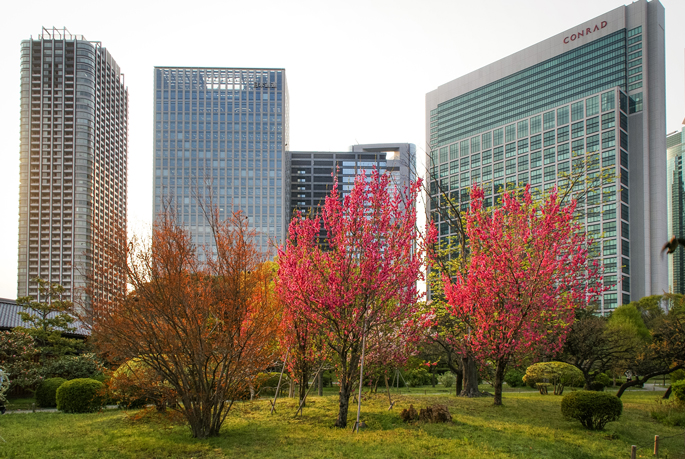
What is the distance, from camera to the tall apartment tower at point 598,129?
92125 mm

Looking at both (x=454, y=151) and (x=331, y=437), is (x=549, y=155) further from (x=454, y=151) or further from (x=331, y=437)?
(x=331, y=437)

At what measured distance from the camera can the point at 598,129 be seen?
318ft

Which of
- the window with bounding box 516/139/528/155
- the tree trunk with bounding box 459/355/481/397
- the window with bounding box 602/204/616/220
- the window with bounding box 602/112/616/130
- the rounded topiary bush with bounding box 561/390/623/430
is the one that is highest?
the window with bounding box 602/112/616/130

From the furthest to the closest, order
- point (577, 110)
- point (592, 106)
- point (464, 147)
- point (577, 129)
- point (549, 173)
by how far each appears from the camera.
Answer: point (464, 147) < point (549, 173) < point (577, 110) < point (577, 129) < point (592, 106)

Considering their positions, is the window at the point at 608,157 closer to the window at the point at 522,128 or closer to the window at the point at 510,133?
the window at the point at 522,128

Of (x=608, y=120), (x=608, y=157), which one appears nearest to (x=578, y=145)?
(x=608, y=157)

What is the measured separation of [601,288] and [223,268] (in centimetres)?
1290

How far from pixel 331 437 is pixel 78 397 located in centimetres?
1018

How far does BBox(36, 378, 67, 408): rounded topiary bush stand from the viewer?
1941cm

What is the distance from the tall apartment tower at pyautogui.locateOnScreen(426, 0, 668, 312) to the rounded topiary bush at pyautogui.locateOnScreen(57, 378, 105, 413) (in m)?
69.2

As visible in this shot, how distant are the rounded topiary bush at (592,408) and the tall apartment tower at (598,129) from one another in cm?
6903

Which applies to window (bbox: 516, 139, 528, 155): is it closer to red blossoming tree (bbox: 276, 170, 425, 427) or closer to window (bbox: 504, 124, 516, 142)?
window (bbox: 504, 124, 516, 142)

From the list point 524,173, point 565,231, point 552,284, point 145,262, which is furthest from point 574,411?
point 524,173

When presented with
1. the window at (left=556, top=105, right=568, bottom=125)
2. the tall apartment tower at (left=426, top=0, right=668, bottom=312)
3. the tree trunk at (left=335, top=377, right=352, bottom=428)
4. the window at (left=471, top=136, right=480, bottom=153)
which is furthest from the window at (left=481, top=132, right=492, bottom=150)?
the tree trunk at (left=335, top=377, right=352, bottom=428)
